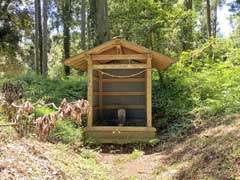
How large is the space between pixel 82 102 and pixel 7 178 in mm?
1212

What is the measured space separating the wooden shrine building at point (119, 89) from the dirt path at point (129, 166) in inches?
48.0

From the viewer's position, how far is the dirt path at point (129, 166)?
229 inches

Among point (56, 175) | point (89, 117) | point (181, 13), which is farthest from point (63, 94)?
point (56, 175)

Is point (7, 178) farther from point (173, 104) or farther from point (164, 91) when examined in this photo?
point (164, 91)

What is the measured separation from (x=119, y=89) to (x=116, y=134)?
226cm

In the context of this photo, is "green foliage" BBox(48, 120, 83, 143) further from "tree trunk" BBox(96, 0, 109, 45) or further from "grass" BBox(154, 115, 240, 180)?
"tree trunk" BBox(96, 0, 109, 45)

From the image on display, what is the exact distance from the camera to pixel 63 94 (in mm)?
11266

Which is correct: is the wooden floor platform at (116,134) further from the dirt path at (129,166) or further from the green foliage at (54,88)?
the green foliage at (54,88)

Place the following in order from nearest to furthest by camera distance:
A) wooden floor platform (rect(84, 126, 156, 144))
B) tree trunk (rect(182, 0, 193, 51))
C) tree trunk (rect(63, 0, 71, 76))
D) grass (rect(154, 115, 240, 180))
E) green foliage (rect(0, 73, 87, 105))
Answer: grass (rect(154, 115, 240, 180))
wooden floor platform (rect(84, 126, 156, 144))
green foliage (rect(0, 73, 87, 105))
tree trunk (rect(182, 0, 193, 51))
tree trunk (rect(63, 0, 71, 76))

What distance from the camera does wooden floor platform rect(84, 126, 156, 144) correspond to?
29.1 ft

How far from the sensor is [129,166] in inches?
261

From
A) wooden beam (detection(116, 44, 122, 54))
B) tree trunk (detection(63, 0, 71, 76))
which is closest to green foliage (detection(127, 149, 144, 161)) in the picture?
wooden beam (detection(116, 44, 122, 54))

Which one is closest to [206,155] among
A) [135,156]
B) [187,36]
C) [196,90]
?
[135,156]

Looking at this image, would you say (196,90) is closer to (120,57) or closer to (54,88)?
(120,57)
